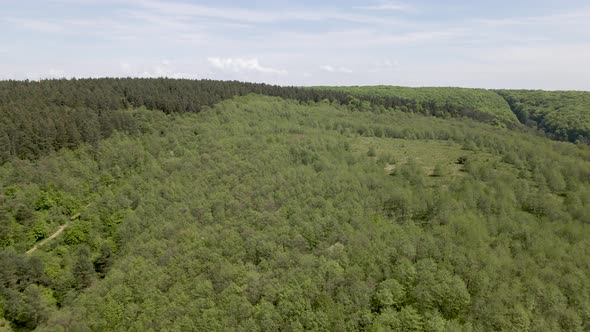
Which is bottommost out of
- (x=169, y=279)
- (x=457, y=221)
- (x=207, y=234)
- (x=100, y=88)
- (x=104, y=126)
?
(x=169, y=279)

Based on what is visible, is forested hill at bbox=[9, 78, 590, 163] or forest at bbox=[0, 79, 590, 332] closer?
forest at bbox=[0, 79, 590, 332]

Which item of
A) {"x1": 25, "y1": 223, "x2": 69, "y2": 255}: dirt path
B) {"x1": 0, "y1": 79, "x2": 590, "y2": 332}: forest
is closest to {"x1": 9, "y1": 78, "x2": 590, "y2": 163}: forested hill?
{"x1": 0, "y1": 79, "x2": 590, "y2": 332}: forest

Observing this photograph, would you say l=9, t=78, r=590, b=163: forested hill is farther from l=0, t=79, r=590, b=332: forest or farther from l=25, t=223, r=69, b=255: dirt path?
l=25, t=223, r=69, b=255: dirt path

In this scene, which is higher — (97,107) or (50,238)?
(97,107)

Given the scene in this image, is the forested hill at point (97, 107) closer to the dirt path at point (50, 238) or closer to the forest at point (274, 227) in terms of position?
the forest at point (274, 227)

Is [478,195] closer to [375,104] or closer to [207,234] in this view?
[207,234]

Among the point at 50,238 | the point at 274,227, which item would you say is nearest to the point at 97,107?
the point at 50,238

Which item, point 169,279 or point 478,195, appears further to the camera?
point 478,195

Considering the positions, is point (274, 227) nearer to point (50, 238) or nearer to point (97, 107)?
point (50, 238)

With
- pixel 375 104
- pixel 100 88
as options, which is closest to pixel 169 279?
pixel 100 88
